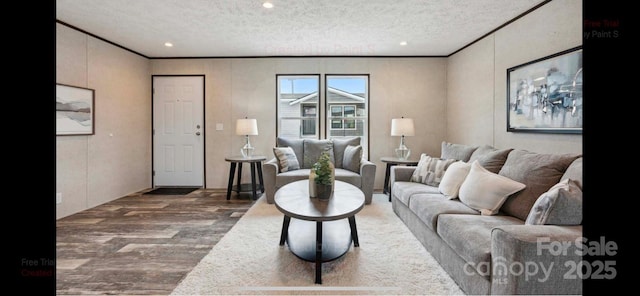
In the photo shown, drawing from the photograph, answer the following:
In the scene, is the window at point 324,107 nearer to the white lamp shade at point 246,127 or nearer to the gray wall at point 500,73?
the white lamp shade at point 246,127

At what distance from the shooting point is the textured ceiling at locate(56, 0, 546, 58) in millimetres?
2904

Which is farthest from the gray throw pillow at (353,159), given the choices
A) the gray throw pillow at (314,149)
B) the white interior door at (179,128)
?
the white interior door at (179,128)

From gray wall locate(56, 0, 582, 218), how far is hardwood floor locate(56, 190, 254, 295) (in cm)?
64

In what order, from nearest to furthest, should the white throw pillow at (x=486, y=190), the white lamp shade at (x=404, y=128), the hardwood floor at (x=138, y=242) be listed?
the hardwood floor at (x=138, y=242) < the white throw pillow at (x=486, y=190) < the white lamp shade at (x=404, y=128)

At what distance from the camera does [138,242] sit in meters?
2.63

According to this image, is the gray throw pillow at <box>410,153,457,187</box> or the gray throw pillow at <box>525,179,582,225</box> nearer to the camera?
the gray throw pillow at <box>525,179,582,225</box>

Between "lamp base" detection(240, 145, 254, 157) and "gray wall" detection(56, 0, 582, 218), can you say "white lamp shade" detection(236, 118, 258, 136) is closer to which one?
"lamp base" detection(240, 145, 254, 157)

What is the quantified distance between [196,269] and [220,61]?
3697 mm

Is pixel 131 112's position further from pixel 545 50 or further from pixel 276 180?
pixel 545 50

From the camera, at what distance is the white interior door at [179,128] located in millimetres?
A: 4957

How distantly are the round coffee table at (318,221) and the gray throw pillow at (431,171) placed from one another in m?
0.91

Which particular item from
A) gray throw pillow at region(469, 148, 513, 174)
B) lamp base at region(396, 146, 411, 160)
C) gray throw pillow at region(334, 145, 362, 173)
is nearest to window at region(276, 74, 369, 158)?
lamp base at region(396, 146, 411, 160)
